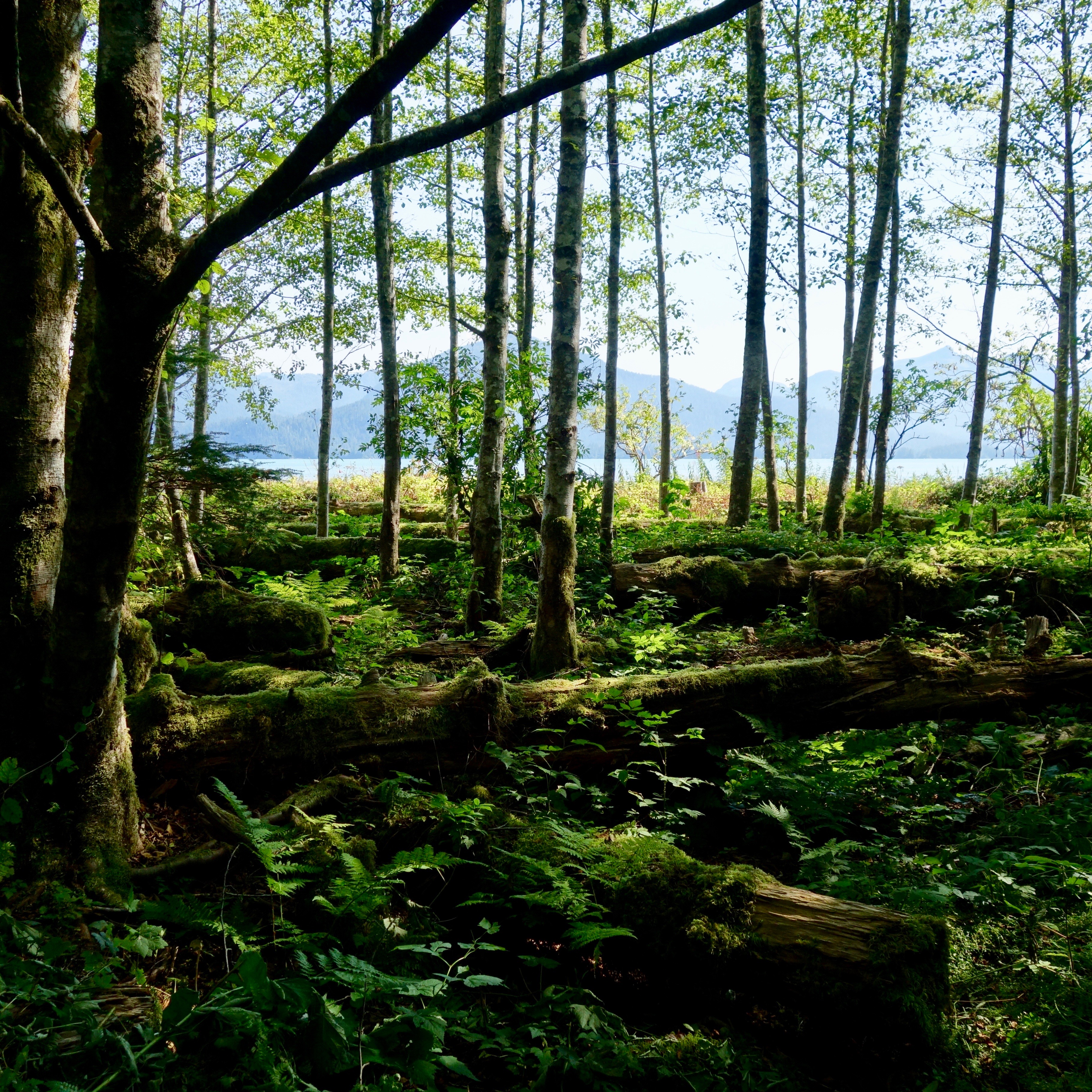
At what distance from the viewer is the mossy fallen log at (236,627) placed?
656 centimetres

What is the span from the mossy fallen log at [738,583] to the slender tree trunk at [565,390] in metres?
2.97

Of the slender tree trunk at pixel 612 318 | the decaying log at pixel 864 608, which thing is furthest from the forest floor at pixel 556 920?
the slender tree trunk at pixel 612 318

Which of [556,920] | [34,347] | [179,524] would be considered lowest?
[556,920]

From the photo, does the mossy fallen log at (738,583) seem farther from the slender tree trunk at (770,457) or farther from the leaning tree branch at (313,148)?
the leaning tree branch at (313,148)

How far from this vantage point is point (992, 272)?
1655 centimetres

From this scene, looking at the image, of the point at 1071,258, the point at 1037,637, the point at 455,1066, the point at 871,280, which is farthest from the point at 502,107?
the point at 1071,258

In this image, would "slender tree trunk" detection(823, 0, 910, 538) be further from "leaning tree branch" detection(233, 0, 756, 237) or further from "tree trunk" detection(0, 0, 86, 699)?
"tree trunk" detection(0, 0, 86, 699)

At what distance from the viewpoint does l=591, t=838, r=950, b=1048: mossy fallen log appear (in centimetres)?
240

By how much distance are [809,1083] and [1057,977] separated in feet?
3.10

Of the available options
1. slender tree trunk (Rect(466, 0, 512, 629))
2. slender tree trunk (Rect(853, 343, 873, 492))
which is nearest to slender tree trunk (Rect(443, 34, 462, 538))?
slender tree trunk (Rect(466, 0, 512, 629))

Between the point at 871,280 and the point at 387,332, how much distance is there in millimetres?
8486

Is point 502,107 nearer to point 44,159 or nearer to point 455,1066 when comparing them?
point 44,159

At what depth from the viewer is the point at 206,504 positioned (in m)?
6.76

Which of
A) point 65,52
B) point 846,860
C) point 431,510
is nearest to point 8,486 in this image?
point 65,52
